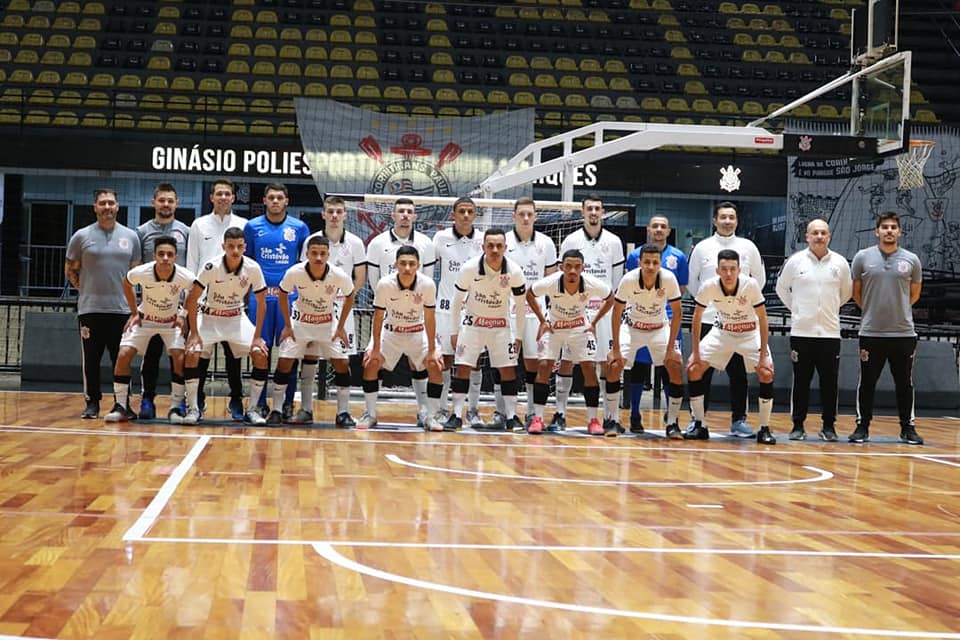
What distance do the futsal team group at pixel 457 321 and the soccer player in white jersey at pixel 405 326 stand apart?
12 millimetres

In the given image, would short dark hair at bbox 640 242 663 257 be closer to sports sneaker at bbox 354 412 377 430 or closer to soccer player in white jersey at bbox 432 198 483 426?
soccer player in white jersey at bbox 432 198 483 426

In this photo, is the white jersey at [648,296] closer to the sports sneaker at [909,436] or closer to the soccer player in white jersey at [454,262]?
the soccer player in white jersey at [454,262]

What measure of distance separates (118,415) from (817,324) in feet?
18.2

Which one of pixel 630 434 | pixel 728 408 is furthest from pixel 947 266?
pixel 630 434

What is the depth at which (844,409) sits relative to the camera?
12195 mm

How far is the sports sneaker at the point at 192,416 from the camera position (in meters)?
8.30

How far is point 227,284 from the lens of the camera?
844 cm

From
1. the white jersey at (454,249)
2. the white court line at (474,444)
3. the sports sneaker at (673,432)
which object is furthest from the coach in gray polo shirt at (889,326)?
the white jersey at (454,249)

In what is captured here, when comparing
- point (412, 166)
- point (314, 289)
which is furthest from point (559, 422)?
point (412, 166)

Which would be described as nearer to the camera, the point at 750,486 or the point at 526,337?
the point at 750,486

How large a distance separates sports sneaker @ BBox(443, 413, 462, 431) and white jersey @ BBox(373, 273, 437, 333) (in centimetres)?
77

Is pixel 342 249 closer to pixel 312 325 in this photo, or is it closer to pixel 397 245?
pixel 397 245

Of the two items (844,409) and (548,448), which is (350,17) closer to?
(844,409)

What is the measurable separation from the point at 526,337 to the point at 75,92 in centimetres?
1489
